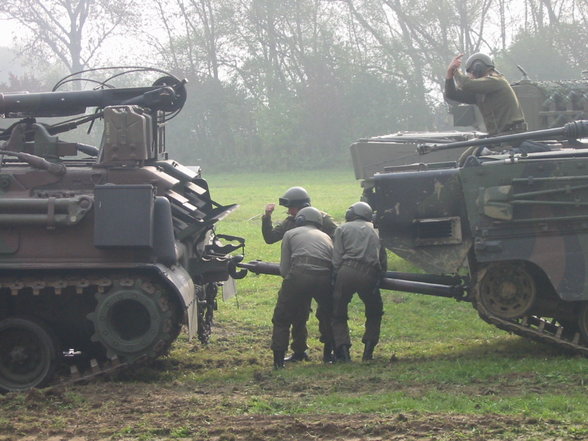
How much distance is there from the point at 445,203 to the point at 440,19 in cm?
4014

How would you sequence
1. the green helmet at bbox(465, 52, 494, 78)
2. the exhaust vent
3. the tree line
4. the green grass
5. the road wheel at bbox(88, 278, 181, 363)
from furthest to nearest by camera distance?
the tree line < the green helmet at bbox(465, 52, 494, 78) < the exhaust vent < the road wheel at bbox(88, 278, 181, 363) < the green grass

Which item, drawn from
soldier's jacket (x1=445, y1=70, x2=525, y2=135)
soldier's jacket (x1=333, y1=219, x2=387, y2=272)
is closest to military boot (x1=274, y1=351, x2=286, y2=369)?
soldier's jacket (x1=333, y1=219, x2=387, y2=272)

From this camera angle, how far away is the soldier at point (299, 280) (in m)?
11.4

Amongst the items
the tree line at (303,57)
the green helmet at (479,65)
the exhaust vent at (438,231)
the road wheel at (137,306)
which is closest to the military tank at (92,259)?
the road wheel at (137,306)

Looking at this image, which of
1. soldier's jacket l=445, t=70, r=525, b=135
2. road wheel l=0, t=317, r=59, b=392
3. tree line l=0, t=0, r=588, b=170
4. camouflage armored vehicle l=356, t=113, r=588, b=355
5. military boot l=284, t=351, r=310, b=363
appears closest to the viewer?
road wheel l=0, t=317, r=59, b=392

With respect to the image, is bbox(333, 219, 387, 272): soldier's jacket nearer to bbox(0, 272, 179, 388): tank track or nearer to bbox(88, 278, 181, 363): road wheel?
bbox(88, 278, 181, 363): road wheel

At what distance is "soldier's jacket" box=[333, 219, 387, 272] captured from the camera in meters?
11.4

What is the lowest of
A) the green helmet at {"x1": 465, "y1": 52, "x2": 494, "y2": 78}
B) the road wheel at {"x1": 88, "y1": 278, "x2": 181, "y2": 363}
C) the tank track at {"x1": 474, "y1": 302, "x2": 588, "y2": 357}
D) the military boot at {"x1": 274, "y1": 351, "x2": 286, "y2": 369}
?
the military boot at {"x1": 274, "y1": 351, "x2": 286, "y2": 369}

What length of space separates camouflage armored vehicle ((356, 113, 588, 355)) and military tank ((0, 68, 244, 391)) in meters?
2.13

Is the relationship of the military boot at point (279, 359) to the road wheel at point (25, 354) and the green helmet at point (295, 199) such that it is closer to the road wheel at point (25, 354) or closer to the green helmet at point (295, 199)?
the green helmet at point (295, 199)

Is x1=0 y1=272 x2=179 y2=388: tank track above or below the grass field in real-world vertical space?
above

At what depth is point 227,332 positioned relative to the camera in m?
13.6

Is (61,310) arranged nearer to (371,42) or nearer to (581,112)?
(581,112)

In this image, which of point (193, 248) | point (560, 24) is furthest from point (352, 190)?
point (193, 248)
